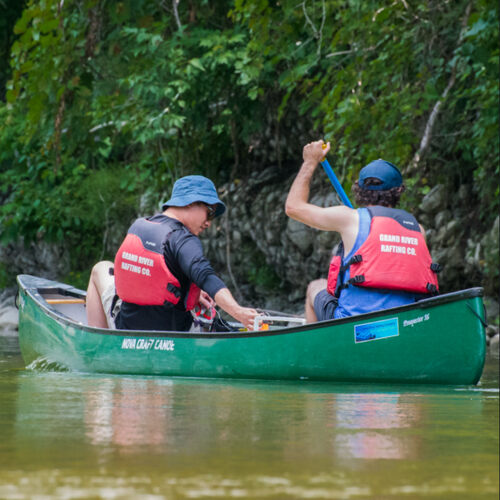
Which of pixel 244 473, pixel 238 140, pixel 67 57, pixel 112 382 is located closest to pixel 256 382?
pixel 112 382

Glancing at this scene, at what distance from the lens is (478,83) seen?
7.82 metres

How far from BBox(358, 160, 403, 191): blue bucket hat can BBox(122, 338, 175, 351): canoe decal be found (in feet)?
4.39

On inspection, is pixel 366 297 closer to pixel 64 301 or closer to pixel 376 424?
pixel 376 424

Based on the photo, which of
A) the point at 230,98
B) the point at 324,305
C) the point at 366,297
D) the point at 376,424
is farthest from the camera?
the point at 230,98

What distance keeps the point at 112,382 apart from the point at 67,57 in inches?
143

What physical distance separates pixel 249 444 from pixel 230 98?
8619 millimetres

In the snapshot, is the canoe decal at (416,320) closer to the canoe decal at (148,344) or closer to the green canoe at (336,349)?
the green canoe at (336,349)

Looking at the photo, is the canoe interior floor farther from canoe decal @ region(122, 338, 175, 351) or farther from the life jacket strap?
the life jacket strap

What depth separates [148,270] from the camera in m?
5.22

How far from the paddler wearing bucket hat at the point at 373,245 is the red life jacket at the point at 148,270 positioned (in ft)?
2.74

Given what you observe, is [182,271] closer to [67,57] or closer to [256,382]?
[256,382]

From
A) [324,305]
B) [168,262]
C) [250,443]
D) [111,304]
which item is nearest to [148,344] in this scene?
[168,262]

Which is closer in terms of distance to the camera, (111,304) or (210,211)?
(210,211)

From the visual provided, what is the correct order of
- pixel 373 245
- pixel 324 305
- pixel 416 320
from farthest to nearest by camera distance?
pixel 324 305
pixel 373 245
pixel 416 320
